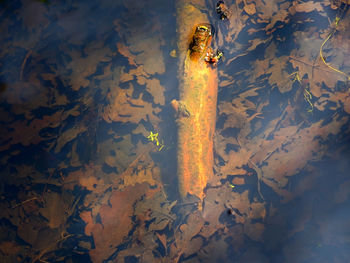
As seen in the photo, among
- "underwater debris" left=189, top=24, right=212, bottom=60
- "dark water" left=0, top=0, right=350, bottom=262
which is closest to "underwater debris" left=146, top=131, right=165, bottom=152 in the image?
"dark water" left=0, top=0, right=350, bottom=262

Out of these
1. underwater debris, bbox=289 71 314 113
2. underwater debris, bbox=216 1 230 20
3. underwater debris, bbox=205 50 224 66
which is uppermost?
underwater debris, bbox=216 1 230 20

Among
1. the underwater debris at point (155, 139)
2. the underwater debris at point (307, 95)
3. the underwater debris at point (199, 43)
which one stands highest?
the underwater debris at point (199, 43)

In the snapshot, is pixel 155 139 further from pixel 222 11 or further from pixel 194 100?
pixel 222 11

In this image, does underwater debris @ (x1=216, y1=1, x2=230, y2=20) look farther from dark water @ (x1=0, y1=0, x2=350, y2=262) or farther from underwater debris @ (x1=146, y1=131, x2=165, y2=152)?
underwater debris @ (x1=146, y1=131, x2=165, y2=152)

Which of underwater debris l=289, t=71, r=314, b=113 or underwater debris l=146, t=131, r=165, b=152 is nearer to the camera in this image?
underwater debris l=289, t=71, r=314, b=113

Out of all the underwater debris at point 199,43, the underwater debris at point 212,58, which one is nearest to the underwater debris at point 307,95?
the underwater debris at point 212,58

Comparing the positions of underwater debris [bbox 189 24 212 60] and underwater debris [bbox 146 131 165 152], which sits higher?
underwater debris [bbox 189 24 212 60]

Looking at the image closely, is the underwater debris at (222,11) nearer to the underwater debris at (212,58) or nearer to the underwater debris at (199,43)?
the underwater debris at (199,43)
